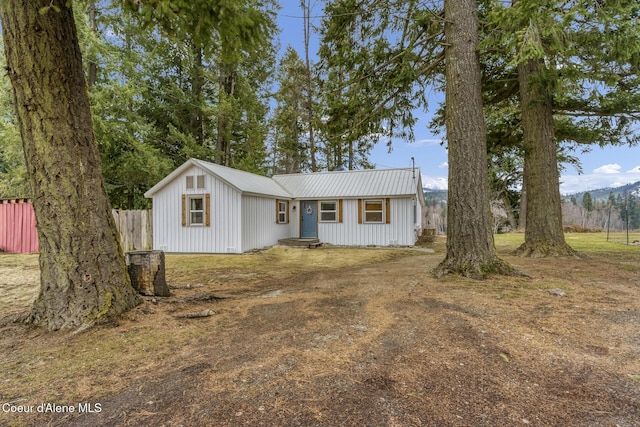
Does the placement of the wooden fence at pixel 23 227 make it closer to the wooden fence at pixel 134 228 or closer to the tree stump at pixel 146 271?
the wooden fence at pixel 134 228

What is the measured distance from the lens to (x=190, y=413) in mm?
1925

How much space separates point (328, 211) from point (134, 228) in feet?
25.8

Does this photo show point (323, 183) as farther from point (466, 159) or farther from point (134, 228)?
point (466, 159)

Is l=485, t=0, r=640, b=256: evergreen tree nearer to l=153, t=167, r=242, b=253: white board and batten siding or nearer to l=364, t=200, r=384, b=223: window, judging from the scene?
l=364, t=200, r=384, b=223: window

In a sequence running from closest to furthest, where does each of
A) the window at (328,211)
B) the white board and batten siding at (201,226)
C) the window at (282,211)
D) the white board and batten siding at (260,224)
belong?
1. the white board and batten siding at (201,226)
2. the white board and batten siding at (260,224)
3. the window at (282,211)
4. the window at (328,211)

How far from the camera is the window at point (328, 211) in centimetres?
1434

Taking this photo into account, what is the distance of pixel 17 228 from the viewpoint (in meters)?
11.7

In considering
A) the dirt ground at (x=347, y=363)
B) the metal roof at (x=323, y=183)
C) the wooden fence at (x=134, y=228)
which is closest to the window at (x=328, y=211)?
the metal roof at (x=323, y=183)

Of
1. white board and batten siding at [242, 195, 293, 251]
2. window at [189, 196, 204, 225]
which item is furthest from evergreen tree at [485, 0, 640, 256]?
window at [189, 196, 204, 225]

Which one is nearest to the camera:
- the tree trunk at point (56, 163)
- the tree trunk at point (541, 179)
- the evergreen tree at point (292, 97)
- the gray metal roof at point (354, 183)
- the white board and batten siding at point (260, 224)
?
the tree trunk at point (56, 163)

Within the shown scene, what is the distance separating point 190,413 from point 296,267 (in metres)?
6.34

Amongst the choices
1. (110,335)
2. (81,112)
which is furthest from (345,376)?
(81,112)

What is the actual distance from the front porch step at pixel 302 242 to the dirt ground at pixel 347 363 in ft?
28.2

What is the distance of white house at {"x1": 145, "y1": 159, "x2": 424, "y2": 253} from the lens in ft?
38.0
